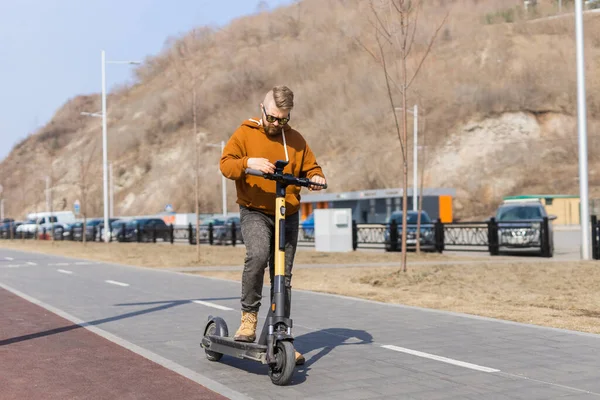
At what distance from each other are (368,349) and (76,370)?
2439mm

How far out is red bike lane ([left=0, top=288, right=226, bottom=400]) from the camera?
5805 mm

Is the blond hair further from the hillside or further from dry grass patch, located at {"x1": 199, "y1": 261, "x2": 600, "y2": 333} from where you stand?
the hillside

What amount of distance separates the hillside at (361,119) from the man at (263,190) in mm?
45149

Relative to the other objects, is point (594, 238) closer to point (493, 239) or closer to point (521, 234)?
point (521, 234)

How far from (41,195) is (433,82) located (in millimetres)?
59342

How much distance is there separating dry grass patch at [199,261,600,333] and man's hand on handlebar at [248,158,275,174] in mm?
4491

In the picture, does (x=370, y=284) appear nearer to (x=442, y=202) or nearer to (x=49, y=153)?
(x=442, y=202)

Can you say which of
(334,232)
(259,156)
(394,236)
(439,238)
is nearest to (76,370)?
(259,156)

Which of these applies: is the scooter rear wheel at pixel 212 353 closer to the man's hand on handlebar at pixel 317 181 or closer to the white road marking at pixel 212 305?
the man's hand on handlebar at pixel 317 181

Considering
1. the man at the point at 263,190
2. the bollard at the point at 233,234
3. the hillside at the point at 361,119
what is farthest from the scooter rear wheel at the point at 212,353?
the hillside at the point at 361,119

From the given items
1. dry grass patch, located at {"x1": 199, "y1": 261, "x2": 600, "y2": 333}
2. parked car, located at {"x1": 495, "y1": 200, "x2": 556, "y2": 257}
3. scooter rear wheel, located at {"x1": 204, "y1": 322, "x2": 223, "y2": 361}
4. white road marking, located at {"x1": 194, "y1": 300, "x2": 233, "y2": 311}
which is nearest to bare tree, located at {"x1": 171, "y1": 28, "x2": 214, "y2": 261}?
dry grass patch, located at {"x1": 199, "y1": 261, "x2": 600, "y2": 333}

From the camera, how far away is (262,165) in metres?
5.93

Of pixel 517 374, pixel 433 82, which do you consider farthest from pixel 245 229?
pixel 433 82

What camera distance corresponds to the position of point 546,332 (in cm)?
857
